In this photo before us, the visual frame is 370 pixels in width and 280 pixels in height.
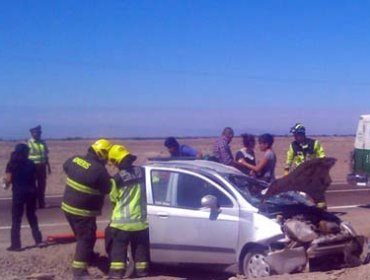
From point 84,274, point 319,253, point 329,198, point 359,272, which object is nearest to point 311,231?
point 319,253

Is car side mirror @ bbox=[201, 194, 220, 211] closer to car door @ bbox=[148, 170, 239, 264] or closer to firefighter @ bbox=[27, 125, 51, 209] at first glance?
car door @ bbox=[148, 170, 239, 264]

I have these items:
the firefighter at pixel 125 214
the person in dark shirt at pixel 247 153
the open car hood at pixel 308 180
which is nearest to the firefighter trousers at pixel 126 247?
the firefighter at pixel 125 214

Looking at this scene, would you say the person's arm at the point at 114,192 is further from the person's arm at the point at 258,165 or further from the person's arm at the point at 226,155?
the person's arm at the point at 226,155

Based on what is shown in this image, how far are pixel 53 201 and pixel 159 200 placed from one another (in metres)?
10.9

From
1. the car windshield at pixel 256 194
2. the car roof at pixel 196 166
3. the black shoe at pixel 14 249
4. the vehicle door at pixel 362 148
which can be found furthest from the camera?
the vehicle door at pixel 362 148

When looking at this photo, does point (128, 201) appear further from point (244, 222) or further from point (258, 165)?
point (258, 165)

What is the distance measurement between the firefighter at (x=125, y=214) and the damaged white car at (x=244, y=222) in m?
0.74

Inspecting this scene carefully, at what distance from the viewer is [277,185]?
9.62 m

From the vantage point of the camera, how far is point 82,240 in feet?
32.2

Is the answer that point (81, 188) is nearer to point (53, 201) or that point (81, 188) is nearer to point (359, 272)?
point (359, 272)

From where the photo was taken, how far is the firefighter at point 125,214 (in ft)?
31.3

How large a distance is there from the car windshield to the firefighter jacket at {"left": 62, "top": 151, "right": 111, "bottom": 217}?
174 centimetres

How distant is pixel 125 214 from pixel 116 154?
28.4 inches

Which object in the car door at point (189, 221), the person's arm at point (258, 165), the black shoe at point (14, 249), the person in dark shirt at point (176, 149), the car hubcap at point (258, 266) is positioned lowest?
the black shoe at point (14, 249)
